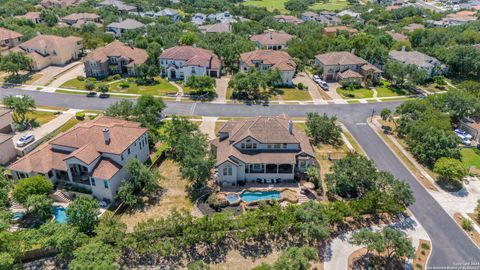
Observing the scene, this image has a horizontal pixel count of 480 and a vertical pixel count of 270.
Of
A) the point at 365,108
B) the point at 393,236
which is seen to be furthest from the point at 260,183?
the point at 365,108

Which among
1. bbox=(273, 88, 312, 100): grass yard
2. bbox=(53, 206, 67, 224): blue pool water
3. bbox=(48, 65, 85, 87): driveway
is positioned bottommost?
bbox=(53, 206, 67, 224): blue pool water

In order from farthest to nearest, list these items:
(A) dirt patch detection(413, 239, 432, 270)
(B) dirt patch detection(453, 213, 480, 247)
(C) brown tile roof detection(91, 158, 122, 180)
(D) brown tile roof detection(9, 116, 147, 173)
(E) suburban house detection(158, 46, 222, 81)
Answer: (E) suburban house detection(158, 46, 222, 81)
(D) brown tile roof detection(9, 116, 147, 173)
(C) brown tile roof detection(91, 158, 122, 180)
(B) dirt patch detection(453, 213, 480, 247)
(A) dirt patch detection(413, 239, 432, 270)

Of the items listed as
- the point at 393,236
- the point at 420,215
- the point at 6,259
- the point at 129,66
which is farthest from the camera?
the point at 129,66

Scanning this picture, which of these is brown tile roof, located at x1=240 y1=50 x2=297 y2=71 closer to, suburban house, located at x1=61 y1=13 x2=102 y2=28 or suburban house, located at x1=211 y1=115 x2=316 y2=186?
suburban house, located at x1=211 y1=115 x2=316 y2=186

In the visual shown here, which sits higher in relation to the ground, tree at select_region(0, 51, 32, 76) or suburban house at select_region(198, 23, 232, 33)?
suburban house at select_region(198, 23, 232, 33)

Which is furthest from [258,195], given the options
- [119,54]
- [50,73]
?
[50,73]

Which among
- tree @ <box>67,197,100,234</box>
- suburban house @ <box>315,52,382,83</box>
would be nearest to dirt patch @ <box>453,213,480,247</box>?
tree @ <box>67,197,100,234</box>

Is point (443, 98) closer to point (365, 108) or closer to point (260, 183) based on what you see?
point (365, 108)
